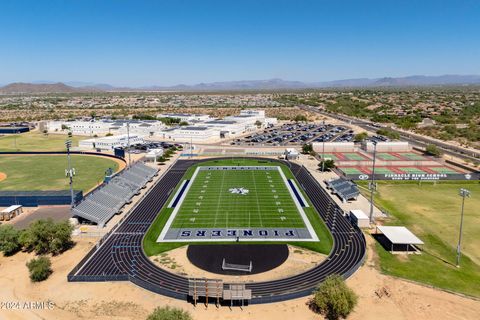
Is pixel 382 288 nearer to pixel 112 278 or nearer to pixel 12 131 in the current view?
pixel 112 278

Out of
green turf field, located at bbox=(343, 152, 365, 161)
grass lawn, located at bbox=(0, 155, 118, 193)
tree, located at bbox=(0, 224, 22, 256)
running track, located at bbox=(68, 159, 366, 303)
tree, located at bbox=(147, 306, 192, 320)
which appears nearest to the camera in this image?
tree, located at bbox=(147, 306, 192, 320)

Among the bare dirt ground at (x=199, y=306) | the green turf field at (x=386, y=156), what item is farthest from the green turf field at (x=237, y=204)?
the green turf field at (x=386, y=156)

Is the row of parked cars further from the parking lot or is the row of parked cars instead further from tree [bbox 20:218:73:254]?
tree [bbox 20:218:73:254]

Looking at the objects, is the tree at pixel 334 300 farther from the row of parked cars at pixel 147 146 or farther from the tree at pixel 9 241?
the row of parked cars at pixel 147 146

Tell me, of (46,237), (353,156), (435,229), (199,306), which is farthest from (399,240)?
(353,156)

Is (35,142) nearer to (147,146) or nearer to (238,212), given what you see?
(147,146)

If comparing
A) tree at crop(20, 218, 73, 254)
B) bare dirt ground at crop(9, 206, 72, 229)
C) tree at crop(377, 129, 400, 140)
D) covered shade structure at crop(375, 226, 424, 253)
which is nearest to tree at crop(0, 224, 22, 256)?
tree at crop(20, 218, 73, 254)
